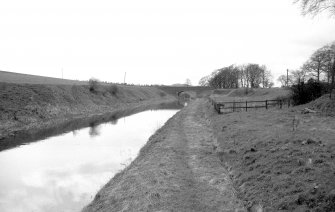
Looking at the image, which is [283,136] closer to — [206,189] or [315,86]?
[206,189]

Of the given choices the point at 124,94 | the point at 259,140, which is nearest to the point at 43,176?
the point at 259,140

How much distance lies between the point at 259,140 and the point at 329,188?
288 inches

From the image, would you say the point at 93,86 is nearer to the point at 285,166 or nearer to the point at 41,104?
the point at 41,104

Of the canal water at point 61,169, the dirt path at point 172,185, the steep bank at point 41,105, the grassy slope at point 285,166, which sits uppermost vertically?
the steep bank at point 41,105

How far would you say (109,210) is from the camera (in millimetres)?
10188

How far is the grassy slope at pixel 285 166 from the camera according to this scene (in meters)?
8.25

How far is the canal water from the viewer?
39.9 feet

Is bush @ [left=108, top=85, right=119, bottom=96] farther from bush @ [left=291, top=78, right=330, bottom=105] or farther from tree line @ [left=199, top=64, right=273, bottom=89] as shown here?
tree line @ [left=199, top=64, right=273, bottom=89]

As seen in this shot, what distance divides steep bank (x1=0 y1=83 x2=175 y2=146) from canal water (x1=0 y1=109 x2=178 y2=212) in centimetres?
622

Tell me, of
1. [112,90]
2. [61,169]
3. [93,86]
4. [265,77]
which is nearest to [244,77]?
[265,77]

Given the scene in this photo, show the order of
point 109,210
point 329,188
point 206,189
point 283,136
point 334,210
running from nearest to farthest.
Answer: point 334,210 → point 329,188 → point 109,210 → point 206,189 → point 283,136

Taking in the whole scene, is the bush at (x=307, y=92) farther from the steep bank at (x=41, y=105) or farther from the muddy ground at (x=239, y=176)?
the steep bank at (x=41, y=105)

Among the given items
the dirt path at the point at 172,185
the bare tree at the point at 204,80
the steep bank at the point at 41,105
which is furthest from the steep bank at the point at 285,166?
the bare tree at the point at 204,80

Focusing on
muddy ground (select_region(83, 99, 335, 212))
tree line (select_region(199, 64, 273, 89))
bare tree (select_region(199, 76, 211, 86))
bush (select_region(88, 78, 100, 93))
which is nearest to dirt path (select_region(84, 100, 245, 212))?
muddy ground (select_region(83, 99, 335, 212))
